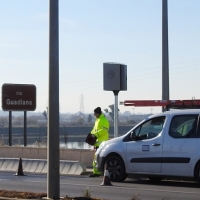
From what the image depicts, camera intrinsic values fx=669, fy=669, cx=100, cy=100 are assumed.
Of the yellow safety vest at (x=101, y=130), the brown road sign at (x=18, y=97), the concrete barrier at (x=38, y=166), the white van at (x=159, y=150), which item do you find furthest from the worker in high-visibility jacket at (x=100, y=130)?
the brown road sign at (x=18, y=97)

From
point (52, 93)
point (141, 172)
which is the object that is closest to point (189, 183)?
point (141, 172)

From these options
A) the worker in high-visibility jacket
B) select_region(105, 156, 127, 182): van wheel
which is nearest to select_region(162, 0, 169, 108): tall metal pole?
the worker in high-visibility jacket

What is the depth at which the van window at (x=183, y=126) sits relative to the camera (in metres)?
16.2

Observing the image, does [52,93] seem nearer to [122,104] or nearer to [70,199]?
[70,199]

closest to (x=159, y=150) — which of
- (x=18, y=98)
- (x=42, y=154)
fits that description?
(x=42, y=154)

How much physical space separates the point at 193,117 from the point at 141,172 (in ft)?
6.71

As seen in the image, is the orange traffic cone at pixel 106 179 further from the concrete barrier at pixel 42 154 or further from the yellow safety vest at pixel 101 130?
the concrete barrier at pixel 42 154

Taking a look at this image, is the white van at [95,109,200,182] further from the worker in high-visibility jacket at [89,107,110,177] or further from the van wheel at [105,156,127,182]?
the worker in high-visibility jacket at [89,107,110,177]

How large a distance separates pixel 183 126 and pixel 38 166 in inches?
251

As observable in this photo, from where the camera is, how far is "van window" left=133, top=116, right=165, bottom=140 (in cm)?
1688

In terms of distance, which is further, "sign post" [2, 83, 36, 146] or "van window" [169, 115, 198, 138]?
"sign post" [2, 83, 36, 146]

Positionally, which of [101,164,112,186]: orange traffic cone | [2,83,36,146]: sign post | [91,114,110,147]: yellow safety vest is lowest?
[101,164,112,186]: orange traffic cone

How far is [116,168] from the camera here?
57.7 ft

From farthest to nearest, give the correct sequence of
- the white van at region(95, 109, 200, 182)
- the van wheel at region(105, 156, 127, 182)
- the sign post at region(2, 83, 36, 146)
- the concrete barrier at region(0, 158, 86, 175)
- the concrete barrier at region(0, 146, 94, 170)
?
1. the sign post at region(2, 83, 36, 146)
2. the concrete barrier at region(0, 146, 94, 170)
3. the concrete barrier at region(0, 158, 86, 175)
4. the van wheel at region(105, 156, 127, 182)
5. the white van at region(95, 109, 200, 182)
